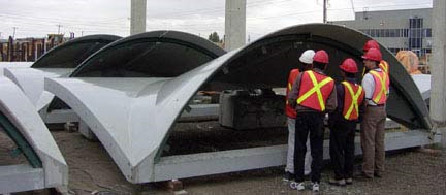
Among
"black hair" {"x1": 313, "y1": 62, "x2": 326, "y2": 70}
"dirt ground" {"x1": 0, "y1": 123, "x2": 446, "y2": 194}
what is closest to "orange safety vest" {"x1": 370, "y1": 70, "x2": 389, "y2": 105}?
"black hair" {"x1": 313, "y1": 62, "x2": 326, "y2": 70}

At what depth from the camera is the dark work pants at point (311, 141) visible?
6.27 m

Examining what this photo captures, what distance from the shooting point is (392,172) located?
24.9 feet

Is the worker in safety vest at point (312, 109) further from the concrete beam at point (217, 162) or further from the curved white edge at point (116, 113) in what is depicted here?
the curved white edge at point (116, 113)

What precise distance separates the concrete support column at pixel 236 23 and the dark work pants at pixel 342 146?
908 centimetres

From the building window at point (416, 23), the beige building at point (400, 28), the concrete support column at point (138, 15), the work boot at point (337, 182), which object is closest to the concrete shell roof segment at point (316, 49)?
the work boot at point (337, 182)

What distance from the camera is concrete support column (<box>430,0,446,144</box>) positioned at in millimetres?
12281

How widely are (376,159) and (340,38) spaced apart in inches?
79.1

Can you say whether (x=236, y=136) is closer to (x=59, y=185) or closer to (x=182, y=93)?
(x=182, y=93)

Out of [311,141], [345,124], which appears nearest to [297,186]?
[311,141]

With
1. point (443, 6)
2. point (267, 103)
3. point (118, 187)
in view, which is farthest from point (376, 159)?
point (443, 6)

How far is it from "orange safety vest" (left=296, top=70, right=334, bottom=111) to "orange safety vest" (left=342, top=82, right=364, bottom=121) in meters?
0.41

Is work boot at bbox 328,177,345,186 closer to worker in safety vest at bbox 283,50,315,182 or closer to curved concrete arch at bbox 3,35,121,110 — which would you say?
worker in safety vest at bbox 283,50,315,182

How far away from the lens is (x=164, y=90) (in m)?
7.38

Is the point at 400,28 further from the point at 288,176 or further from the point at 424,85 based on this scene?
the point at 288,176
